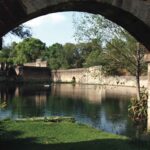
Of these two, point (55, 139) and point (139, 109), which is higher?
point (139, 109)

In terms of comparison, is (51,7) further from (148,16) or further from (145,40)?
(145,40)

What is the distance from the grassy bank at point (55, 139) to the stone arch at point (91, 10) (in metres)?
3.64

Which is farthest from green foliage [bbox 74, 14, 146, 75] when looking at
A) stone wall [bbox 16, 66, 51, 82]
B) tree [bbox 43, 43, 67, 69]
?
tree [bbox 43, 43, 67, 69]

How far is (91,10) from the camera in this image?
28.9 feet

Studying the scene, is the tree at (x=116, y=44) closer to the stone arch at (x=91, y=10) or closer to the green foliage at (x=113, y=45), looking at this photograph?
the green foliage at (x=113, y=45)

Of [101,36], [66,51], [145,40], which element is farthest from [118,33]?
[66,51]

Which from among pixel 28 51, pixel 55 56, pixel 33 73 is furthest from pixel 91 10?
pixel 28 51

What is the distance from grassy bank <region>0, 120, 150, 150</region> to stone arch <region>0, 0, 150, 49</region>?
3.64 m

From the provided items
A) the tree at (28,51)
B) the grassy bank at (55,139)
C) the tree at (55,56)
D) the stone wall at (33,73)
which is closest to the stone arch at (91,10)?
the grassy bank at (55,139)

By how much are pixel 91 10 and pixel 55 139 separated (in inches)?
233

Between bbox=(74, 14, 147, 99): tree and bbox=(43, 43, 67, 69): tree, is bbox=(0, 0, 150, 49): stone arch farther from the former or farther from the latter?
bbox=(43, 43, 67, 69): tree

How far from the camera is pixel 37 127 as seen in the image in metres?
16.4

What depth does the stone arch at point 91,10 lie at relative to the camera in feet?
24.8

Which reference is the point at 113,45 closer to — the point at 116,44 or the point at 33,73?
the point at 116,44
